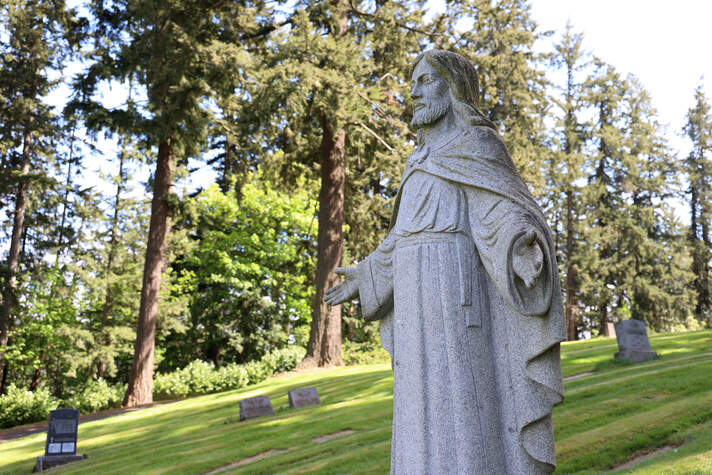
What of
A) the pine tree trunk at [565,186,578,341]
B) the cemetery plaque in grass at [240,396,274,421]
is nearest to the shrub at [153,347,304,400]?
the cemetery plaque in grass at [240,396,274,421]

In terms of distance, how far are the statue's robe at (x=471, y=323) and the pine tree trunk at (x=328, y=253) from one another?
15.5 meters

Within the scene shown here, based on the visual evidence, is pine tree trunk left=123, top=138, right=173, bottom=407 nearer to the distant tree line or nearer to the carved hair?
the distant tree line

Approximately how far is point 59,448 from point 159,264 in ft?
30.7

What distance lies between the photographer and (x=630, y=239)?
34562 millimetres

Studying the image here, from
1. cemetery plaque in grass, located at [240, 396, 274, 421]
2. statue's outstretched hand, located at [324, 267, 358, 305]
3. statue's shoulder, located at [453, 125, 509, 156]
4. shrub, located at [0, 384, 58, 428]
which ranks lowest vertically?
shrub, located at [0, 384, 58, 428]

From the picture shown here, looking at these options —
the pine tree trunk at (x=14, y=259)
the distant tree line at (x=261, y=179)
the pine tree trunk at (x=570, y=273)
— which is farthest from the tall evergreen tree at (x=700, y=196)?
the pine tree trunk at (x=14, y=259)

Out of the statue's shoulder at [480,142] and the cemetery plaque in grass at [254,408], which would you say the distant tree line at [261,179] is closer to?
the cemetery plaque in grass at [254,408]

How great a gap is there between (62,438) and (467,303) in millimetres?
11366

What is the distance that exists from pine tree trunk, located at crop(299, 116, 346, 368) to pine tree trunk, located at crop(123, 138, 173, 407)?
5320 mm

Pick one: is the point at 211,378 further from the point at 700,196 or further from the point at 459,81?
the point at 700,196

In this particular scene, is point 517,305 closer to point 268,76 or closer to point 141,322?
point 268,76

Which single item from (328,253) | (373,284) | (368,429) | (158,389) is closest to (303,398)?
(368,429)

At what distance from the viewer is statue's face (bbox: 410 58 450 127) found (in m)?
4.07

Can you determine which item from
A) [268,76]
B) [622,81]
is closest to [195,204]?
[268,76]
